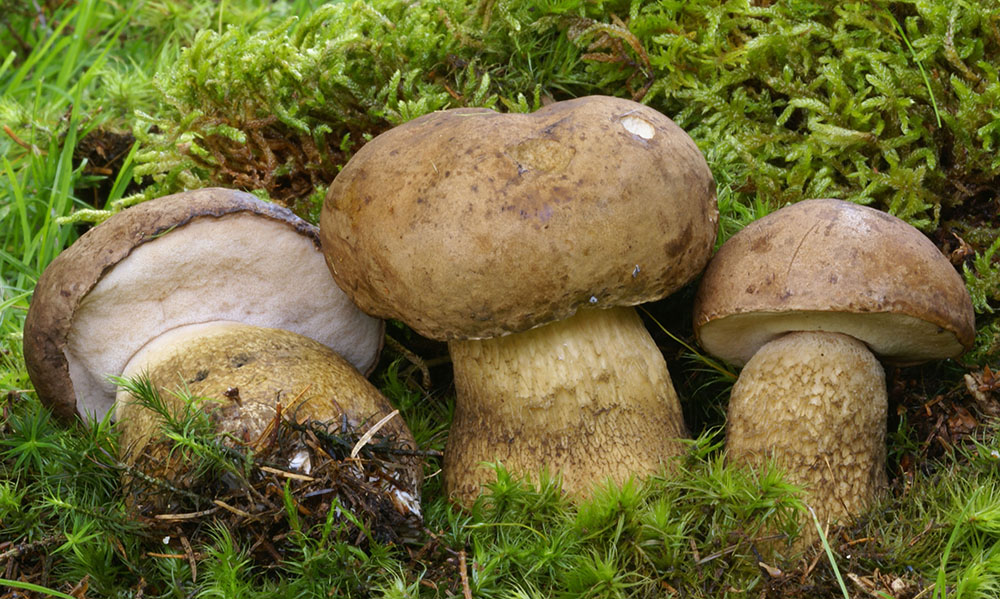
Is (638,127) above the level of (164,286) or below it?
above

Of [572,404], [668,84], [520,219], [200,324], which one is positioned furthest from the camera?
[668,84]

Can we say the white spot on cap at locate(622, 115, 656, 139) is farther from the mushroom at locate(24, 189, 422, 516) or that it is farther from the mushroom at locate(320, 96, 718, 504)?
the mushroom at locate(24, 189, 422, 516)

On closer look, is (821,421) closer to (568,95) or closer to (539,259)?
(539,259)

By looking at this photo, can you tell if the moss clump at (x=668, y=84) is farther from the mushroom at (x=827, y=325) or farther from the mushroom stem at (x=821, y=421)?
the mushroom stem at (x=821, y=421)

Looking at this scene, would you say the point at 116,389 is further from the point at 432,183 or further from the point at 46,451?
the point at 432,183

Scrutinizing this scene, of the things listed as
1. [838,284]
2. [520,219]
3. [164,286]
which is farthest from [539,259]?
[164,286]

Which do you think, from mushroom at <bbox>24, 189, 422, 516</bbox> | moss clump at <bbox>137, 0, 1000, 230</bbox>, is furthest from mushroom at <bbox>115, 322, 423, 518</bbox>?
moss clump at <bbox>137, 0, 1000, 230</bbox>

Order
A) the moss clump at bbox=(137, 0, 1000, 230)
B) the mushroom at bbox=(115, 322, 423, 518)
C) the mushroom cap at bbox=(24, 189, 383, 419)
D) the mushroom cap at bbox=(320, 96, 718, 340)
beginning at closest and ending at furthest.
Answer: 1. the mushroom cap at bbox=(320, 96, 718, 340)
2. the mushroom at bbox=(115, 322, 423, 518)
3. the mushroom cap at bbox=(24, 189, 383, 419)
4. the moss clump at bbox=(137, 0, 1000, 230)
